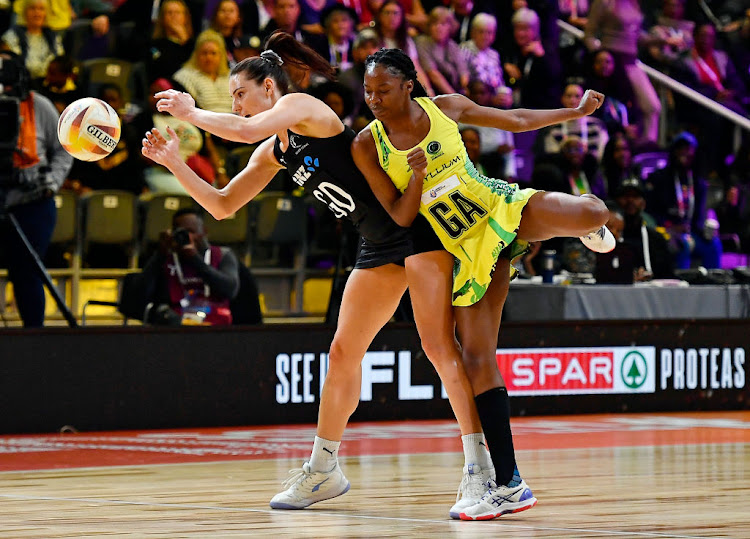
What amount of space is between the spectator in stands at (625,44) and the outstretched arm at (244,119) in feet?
27.8

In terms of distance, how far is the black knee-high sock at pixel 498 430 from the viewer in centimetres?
470

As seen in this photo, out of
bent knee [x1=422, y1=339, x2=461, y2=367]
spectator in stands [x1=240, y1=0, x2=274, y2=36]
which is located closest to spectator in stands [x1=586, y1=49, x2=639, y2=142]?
spectator in stands [x1=240, y1=0, x2=274, y2=36]

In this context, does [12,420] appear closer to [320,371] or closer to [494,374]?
[320,371]

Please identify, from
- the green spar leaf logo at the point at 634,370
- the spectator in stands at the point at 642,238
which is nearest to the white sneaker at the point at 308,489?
the green spar leaf logo at the point at 634,370

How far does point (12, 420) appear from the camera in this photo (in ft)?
26.1

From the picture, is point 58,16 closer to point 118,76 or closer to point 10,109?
point 118,76

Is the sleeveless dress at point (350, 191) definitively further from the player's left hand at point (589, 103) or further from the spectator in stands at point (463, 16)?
the spectator in stands at point (463, 16)

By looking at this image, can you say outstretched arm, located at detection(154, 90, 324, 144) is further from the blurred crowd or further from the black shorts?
the blurred crowd

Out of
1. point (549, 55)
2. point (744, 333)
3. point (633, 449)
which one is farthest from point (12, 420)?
point (549, 55)

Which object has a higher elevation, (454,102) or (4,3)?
(4,3)

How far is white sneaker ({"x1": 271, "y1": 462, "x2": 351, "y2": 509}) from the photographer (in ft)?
16.2

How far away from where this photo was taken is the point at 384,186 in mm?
4855

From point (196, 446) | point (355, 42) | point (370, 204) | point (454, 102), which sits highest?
point (355, 42)

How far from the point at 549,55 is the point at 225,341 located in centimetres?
546
